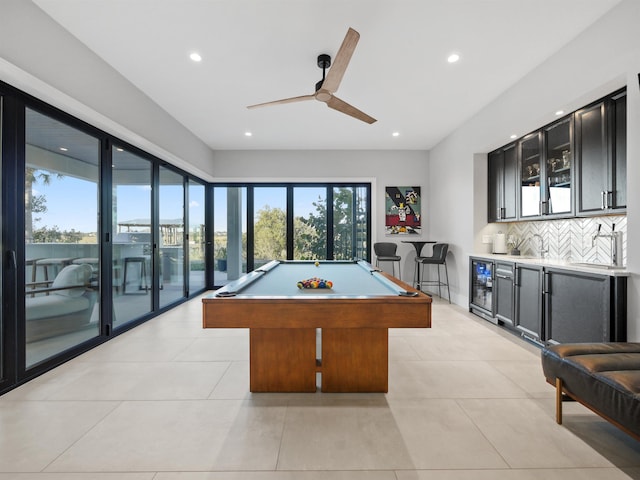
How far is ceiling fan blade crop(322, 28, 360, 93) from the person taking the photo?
2.12 m

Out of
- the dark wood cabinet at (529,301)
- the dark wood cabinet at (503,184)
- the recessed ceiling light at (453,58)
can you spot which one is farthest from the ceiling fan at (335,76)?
the dark wood cabinet at (529,301)

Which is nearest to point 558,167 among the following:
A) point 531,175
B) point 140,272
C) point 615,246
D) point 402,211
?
point 531,175

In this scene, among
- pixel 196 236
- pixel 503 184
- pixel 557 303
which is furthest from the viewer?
pixel 196 236

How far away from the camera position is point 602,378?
A: 153 cm

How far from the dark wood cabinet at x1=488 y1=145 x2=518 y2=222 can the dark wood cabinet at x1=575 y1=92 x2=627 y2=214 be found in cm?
103

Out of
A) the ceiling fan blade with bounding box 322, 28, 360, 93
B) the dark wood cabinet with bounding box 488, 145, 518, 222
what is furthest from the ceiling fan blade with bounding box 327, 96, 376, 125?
the dark wood cabinet with bounding box 488, 145, 518, 222

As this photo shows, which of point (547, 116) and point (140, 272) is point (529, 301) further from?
point (140, 272)

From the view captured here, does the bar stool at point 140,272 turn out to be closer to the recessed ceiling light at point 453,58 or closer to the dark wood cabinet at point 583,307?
the recessed ceiling light at point 453,58

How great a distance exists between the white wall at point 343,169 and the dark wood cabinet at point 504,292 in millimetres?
2391

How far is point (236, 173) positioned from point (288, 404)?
5086 mm

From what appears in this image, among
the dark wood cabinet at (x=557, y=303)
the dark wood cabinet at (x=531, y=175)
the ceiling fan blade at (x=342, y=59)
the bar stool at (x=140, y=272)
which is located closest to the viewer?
the ceiling fan blade at (x=342, y=59)

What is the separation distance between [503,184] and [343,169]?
2.98 meters

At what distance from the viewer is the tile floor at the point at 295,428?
148 centimetres

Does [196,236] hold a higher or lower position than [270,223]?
lower
